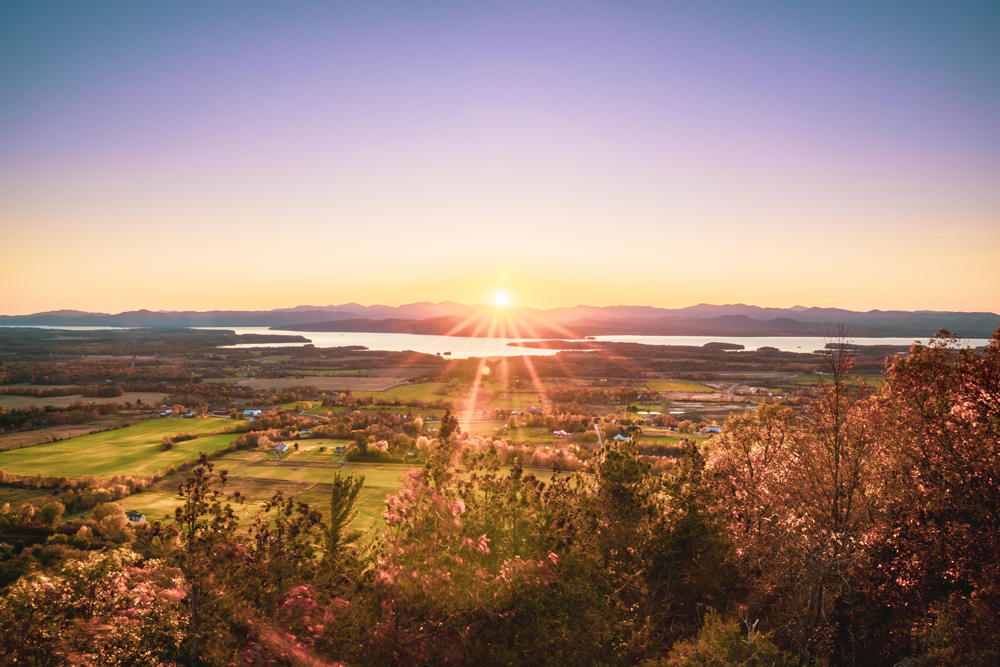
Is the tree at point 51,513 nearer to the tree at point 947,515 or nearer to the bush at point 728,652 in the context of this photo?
the bush at point 728,652

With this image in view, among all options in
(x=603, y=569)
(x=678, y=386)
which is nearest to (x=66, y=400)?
(x=603, y=569)

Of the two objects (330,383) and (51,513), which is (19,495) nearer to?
(51,513)

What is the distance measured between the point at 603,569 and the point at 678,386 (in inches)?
3919

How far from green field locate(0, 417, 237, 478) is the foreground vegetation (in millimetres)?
42685

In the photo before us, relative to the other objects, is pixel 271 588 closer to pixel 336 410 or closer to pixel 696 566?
pixel 696 566

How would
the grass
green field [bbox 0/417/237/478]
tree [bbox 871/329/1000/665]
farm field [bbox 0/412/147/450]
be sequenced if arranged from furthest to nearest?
farm field [bbox 0/412/147/450] < green field [bbox 0/417/237/478] < the grass < tree [bbox 871/329/1000/665]

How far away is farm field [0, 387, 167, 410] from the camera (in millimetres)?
76625

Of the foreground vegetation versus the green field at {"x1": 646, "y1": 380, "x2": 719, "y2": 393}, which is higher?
the foreground vegetation

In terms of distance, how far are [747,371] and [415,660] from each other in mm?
136038

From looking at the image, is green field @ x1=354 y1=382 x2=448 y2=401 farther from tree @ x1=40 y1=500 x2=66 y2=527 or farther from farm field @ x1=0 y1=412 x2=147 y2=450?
tree @ x1=40 y1=500 x2=66 y2=527

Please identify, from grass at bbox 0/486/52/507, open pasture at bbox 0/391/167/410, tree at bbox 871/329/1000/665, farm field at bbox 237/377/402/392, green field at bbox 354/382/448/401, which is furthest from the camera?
farm field at bbox 237/377/402/392

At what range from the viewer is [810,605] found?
1116 cm

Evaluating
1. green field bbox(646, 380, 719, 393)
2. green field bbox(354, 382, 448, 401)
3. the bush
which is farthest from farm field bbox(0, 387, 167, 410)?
the bush

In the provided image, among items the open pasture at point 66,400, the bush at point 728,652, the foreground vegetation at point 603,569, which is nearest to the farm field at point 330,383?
the open pasture at point 66,400
